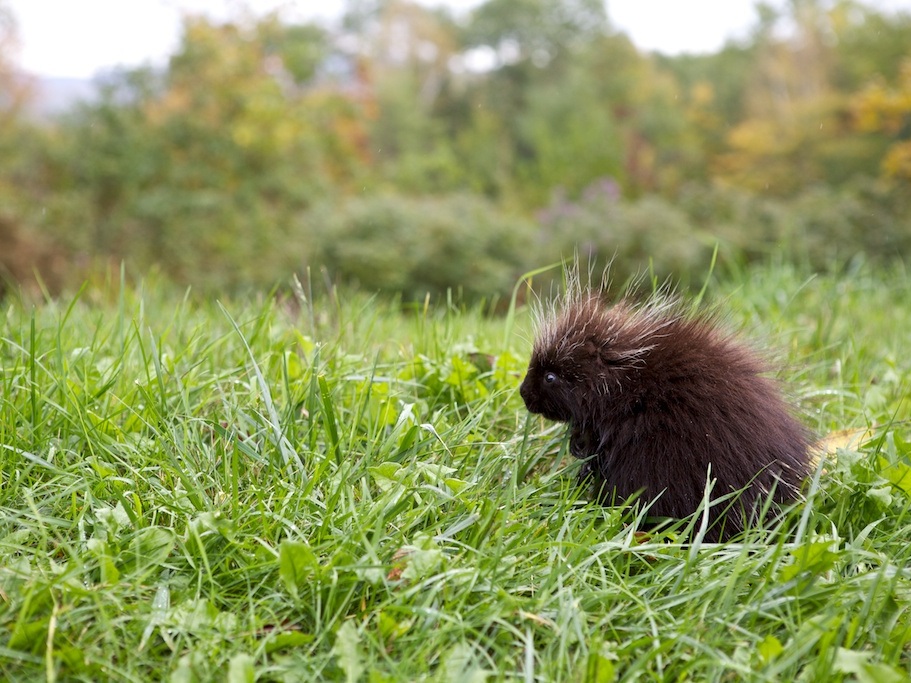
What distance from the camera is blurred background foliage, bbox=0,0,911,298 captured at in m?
13.8

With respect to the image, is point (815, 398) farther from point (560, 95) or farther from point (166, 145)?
point (560, 95)

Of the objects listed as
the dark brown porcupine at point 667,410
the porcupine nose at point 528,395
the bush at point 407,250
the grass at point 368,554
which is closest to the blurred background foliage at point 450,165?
the bush at point 407,250

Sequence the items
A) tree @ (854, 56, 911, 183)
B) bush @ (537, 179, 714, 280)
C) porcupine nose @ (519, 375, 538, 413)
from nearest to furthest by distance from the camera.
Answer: porcupine nose @ (519, 375, 538, 413)
bush @ (537, 179, 714, 280)
tree @ (854, 56, 911, 183)

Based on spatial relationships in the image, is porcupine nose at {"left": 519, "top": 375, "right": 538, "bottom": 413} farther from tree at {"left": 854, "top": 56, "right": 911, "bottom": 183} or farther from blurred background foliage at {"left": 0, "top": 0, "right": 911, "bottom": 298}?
tree at {"left": 854, "top": 56, "right": 911, "bottom": 183}

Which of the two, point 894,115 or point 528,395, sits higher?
point 894,115

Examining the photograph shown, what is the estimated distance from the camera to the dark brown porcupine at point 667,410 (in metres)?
2.49

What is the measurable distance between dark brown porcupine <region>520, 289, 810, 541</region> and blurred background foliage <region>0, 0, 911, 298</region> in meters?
3.92

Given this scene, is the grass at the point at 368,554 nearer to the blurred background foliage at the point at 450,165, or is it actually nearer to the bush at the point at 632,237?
the blurred background foliage at the point at 450,165

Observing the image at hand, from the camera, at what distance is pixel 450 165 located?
26.2m

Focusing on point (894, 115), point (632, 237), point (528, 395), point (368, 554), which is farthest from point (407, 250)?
point (894, 115)

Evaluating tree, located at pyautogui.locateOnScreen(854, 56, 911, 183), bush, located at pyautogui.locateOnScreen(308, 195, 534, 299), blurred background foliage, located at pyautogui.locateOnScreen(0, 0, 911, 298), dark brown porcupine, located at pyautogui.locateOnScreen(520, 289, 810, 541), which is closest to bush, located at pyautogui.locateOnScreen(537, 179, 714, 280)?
blurred background foliage, located at pyautogui.locateOnScreen(0, 0, 911, 298)

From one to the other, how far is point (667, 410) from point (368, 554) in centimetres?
114

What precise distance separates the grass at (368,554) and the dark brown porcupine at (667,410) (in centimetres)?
14

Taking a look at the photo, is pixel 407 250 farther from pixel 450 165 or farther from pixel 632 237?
pixel 450 165
